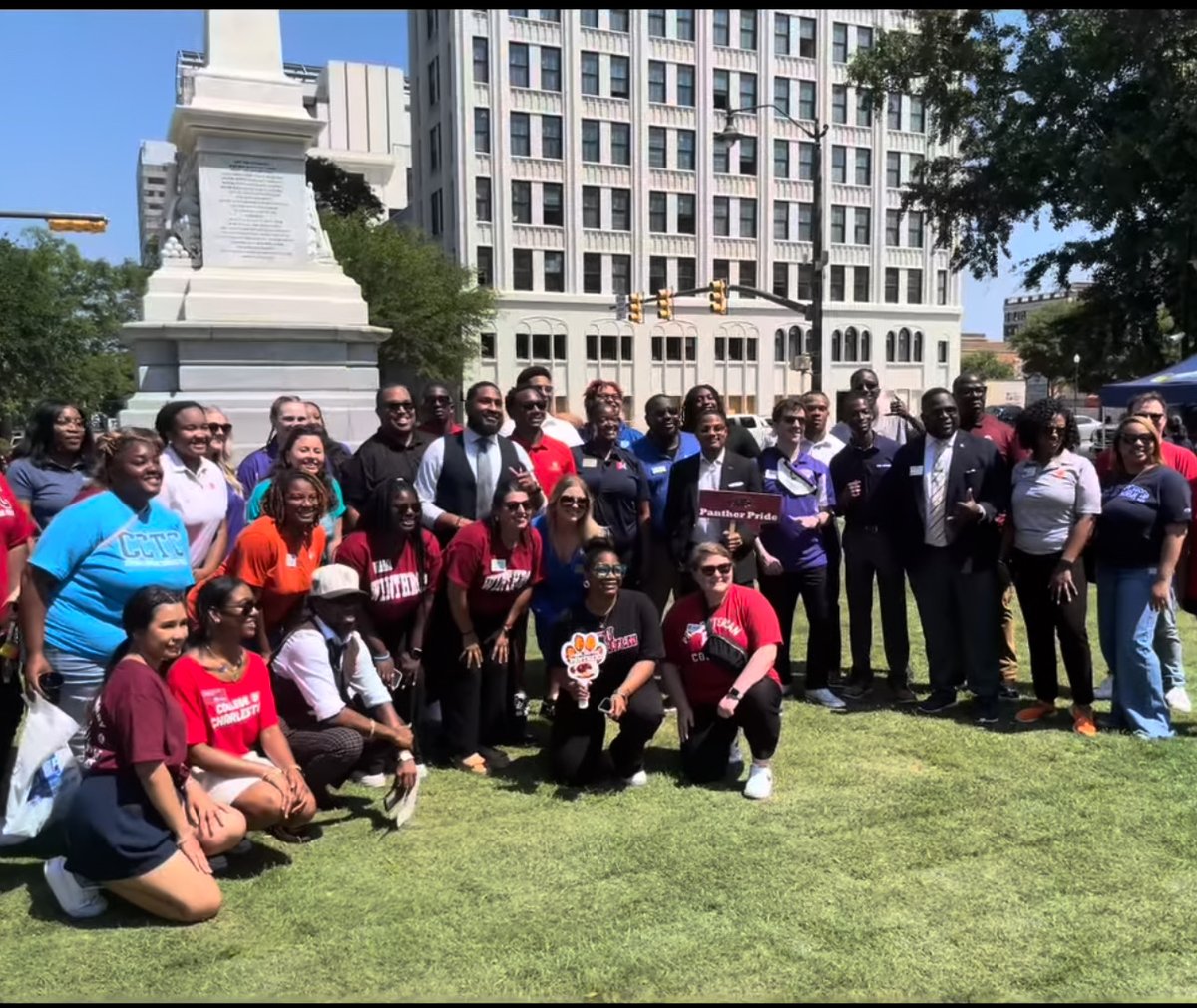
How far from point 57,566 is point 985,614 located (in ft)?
16.1

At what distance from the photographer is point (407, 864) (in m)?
4.14

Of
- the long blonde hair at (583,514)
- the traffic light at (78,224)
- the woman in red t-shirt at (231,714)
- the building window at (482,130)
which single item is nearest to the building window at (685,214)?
the building window at (482,130)

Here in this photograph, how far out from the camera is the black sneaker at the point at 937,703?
6160 mm

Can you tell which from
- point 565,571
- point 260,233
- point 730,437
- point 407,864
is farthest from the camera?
point 260,233

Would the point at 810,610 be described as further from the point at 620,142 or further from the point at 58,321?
the point at 620,142

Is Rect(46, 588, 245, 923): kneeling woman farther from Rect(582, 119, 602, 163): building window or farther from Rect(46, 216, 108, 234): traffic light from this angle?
Rect(582, 119, 602, 163): building window

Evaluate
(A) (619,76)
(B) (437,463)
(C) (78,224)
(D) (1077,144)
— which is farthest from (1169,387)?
(A) (619,76)

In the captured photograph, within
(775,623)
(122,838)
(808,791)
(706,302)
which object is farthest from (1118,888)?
(706,302)

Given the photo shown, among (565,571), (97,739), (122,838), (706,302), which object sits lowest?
(122,838)

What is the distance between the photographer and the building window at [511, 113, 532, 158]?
53.2 m

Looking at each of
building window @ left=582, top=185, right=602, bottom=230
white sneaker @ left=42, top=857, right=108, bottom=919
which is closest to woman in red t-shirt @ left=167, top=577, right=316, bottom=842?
white sneaker @ left=42, top=857, right=108, bottom=919

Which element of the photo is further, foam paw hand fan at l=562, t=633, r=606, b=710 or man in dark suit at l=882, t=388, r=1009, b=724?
man in dark suit at l=882, t=388, r=1009, b=724

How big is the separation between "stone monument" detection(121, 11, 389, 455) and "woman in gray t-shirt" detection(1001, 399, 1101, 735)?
7418 mm

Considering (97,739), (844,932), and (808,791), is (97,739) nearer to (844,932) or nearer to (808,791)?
(844,932)
